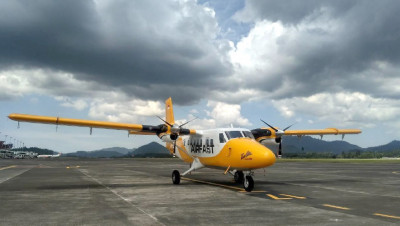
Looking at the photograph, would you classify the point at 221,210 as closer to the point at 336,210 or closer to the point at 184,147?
the point at 336,210

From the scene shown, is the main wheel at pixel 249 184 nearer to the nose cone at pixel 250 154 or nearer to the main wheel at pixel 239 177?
the nose cone at pixel 250 154

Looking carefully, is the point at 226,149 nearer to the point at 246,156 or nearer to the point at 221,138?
the point at 221,138

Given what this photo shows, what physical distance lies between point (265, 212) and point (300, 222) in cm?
158

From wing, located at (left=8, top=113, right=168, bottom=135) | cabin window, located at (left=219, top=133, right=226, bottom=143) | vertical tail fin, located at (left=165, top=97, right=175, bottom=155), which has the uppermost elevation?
vertical tail fin, located at (left=165, top=97, right=175, bottom=155)

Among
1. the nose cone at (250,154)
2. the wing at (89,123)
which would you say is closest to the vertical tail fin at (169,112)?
the wing at (89,123)

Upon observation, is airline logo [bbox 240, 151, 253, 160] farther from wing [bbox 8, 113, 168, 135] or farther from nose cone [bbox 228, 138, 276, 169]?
wing [bbox 8, 113, 168, 135]

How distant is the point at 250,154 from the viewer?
15.0 m

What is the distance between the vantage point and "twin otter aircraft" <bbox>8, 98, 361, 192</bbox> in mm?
15219

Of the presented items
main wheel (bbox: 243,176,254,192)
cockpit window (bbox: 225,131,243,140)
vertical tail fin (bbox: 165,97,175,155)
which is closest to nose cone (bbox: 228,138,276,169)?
cockpit window (bbox: 225,131,243,140)

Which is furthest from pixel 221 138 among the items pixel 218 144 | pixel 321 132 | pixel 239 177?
pixel 321 132

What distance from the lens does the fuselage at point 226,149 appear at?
14.8 metres

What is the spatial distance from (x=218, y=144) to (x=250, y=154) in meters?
3.28

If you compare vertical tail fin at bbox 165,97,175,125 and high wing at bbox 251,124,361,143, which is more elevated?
vertical tail fin at bbox 165,97,175,125

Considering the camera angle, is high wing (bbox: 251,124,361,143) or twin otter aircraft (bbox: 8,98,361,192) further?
high wing (bbox: 251,124,361,143)
